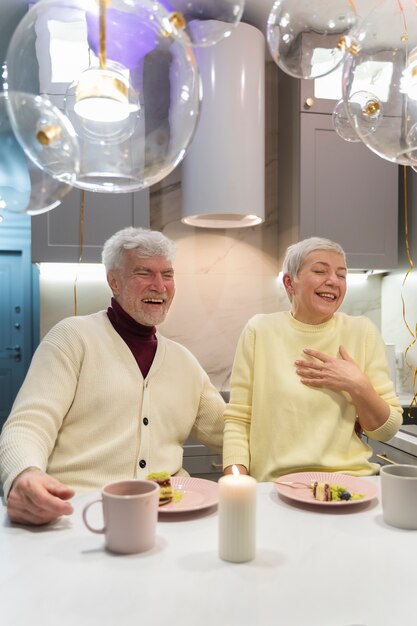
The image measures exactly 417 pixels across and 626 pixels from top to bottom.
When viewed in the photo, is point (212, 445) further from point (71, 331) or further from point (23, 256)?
point (23, 256)

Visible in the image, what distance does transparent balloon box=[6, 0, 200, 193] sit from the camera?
691mm

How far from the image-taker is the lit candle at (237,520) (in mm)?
850

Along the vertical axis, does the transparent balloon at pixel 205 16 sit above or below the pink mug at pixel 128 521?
above

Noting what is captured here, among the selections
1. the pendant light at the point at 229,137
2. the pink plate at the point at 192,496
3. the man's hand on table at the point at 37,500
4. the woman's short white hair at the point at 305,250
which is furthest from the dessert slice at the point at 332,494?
the pendant light at the point at 229,137

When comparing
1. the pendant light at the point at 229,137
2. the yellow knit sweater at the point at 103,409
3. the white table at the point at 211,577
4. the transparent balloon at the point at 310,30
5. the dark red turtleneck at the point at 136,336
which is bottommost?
the white table at the point at 211,577

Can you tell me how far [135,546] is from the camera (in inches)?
34.3

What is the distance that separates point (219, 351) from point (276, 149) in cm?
117

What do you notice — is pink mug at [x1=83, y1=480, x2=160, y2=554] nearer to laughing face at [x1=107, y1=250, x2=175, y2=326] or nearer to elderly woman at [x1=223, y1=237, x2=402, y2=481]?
elderly woman at [x1=223, y1=237, x2=402, y2=481]

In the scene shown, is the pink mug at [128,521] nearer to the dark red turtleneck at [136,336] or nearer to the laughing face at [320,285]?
the dark red turtleneck at [136,336]

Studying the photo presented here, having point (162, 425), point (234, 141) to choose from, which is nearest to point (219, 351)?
point (234, 141)

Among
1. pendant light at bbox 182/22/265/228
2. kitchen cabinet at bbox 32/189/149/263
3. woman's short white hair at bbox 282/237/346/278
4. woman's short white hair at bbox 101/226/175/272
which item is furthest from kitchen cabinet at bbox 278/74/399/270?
woman's short white hair at bbox 101/226/175/272

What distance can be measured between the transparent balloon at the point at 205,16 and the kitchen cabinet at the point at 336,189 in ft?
6.37

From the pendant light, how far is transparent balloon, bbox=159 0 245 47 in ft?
5.88

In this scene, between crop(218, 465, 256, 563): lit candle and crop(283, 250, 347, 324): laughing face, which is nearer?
crop(218, 465, 256, 563): lit candle
